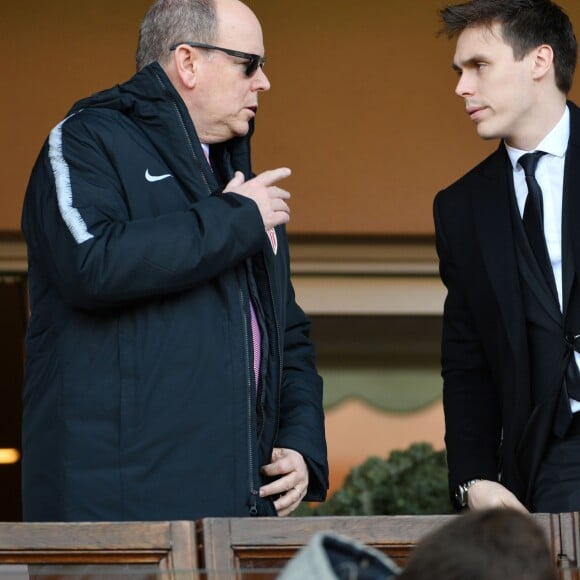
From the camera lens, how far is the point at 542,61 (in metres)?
3.95

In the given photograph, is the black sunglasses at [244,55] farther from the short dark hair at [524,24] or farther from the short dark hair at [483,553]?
the short dark hair at [483,553]

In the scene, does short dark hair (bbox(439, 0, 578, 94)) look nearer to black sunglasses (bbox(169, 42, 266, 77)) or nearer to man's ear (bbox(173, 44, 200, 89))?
black sunglasses (bbox(169, 42, 266, 77))

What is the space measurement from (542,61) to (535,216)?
0.42 meters

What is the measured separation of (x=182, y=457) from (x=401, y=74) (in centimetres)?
300

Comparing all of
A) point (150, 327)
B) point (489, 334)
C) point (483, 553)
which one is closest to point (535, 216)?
point (489, 334)

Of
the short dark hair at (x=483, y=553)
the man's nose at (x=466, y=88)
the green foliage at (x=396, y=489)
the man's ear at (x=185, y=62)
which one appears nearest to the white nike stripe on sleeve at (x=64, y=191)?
the man's ear at (x=185, y=62)

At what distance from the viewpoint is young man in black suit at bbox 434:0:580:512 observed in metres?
3.71

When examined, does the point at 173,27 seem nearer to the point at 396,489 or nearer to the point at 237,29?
the point at 237,29

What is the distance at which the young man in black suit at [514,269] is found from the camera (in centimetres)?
371

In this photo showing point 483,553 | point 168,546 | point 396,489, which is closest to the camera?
point 483,553

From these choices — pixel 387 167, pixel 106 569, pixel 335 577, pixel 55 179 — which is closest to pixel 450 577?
pixel 335 577

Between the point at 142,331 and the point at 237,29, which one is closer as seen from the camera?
the point at 142,331

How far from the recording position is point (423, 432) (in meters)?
6.29

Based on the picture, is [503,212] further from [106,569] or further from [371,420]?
[371,420]
